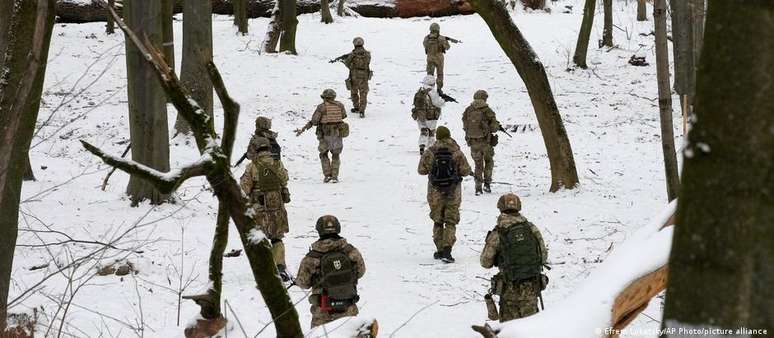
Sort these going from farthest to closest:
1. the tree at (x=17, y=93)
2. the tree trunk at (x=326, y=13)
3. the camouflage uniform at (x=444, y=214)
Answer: the tree trunk at (x=326, y=13) < the camouflage uniform at (x=444, y=214) < the tree at (x=17, y=93)

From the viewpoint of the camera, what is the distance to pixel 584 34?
24.1 meters

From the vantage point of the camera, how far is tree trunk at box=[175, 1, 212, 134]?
16562mm

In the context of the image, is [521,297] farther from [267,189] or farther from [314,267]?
[267,189]

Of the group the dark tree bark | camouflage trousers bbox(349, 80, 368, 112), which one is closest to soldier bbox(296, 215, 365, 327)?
the dark tree bark

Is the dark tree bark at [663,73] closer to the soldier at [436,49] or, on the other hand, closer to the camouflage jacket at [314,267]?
the camouflage jacket at [314,267]

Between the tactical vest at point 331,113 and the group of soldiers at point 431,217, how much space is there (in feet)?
0.06

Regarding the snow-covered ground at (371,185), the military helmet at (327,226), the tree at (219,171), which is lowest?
the snow-covered ground at (371,185)

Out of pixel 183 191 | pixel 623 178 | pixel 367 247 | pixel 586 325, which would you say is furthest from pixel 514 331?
pixel 623 178

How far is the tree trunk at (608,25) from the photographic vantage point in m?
25.9

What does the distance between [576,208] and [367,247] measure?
380 cm

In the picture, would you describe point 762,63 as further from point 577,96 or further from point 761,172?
point 577,96

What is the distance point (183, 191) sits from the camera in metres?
14.4

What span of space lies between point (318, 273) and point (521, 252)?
6.36 feet

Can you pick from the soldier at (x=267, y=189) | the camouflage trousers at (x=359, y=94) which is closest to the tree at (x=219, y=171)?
the soldier at (x=267, y=189)
